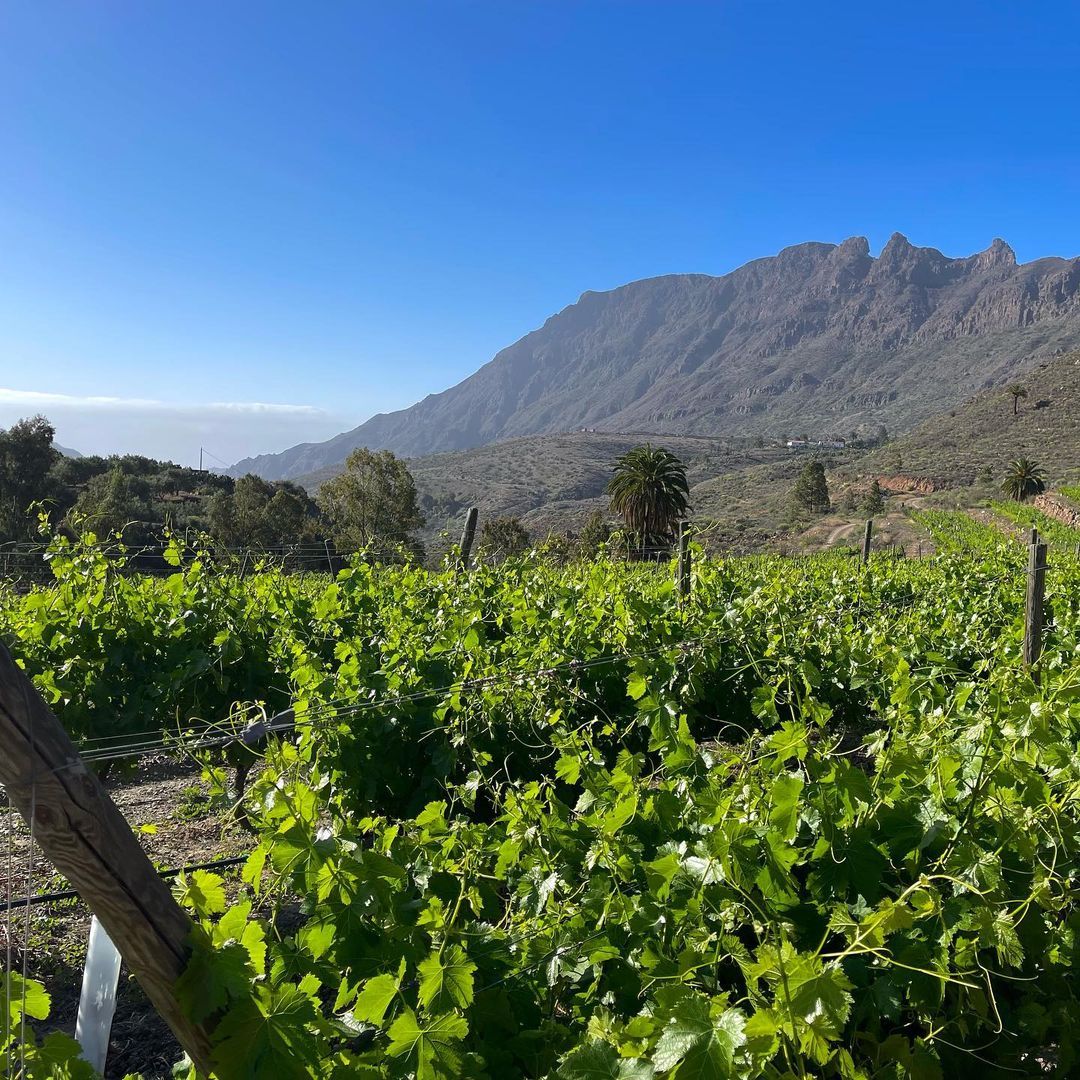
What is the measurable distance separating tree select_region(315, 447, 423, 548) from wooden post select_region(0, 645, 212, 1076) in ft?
115

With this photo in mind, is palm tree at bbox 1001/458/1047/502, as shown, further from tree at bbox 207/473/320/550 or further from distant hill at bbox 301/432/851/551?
tree at bbox 207/473/320/550

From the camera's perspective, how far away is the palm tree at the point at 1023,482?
39469mm

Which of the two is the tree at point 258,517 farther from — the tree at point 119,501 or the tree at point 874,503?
the tree at point 874,503

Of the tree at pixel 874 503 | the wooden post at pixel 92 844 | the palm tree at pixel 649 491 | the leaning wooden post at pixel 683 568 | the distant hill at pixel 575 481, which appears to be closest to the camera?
the wooden post at pixel 92 844

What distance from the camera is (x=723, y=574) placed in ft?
20.9

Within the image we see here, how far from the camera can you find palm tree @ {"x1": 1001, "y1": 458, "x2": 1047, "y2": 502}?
3947cm

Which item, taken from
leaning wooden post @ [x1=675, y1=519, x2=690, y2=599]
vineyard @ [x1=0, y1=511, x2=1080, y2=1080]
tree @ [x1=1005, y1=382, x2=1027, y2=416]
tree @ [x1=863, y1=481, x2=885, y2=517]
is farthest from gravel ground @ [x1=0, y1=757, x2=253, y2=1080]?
tree @ [x1=1005, y1=382, x2=1027, y2=416]

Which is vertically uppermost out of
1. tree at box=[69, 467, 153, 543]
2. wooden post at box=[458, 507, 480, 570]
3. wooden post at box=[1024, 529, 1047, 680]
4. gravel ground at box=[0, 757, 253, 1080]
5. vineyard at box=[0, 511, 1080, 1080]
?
tree at box=[69, 467, 153, 543]

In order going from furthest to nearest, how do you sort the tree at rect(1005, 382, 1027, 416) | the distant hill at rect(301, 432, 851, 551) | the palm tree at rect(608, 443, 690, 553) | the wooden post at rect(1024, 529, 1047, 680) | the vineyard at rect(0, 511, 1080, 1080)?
the tree at rect(1005, 382, 1027, 416)
the distant hill at rect(301, 432, 851, 551)
the palm tree at rect(608, 443, 690, 553)
the wooden post at rect(1024, 529, 1047, 680)
the vineyard at rect(0, 511, 1080, 1080)

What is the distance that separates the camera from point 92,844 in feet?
3.98

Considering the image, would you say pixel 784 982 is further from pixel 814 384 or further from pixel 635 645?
pixel 814 384

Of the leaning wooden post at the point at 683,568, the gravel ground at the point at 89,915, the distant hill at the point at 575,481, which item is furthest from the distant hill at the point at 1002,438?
the gravel ground at the point at 89,915

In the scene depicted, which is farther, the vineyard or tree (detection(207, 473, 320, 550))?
tree (detection(207, 473, 320, 550))

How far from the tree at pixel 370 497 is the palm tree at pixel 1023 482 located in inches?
1148
